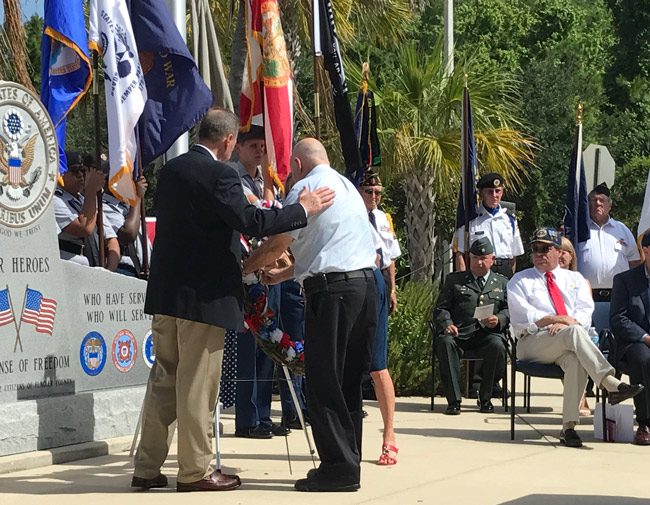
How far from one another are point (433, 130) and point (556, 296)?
12.8 meters

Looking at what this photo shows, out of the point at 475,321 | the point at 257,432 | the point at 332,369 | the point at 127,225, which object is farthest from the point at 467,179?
A: the point at 332,369

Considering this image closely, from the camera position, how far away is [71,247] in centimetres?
1031

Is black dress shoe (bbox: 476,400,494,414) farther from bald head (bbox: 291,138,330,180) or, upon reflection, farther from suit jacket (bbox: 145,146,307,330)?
suit jacket (bbox: 145,146,307,330)

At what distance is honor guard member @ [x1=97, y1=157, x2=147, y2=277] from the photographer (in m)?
10.9

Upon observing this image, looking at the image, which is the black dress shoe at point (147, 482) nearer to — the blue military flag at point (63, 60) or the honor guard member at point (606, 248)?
the blue military flag at point (63, 60)

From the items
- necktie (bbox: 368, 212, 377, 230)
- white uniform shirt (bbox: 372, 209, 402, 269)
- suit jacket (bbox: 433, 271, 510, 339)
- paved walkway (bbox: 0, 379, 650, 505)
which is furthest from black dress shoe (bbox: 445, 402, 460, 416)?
necktie (bbox: 368, 212, 377, 230)

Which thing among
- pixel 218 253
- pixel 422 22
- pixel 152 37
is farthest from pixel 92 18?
pixel 422 22

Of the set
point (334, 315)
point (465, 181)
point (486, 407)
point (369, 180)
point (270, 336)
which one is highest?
Answer: point (465, 181)

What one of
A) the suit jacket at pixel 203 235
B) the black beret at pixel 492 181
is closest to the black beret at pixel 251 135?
the suit jacket at pixel 203 235

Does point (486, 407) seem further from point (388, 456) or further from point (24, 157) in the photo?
point (24, 157)

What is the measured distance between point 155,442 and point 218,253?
3.91 feet

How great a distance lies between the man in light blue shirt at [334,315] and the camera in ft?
25.4

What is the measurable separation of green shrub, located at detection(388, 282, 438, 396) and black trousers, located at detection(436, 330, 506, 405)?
97 cm

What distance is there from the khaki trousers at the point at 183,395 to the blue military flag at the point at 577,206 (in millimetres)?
6974
